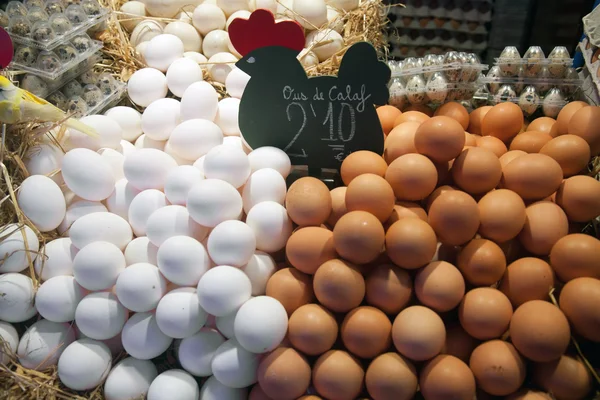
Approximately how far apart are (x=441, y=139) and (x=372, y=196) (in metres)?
0.20

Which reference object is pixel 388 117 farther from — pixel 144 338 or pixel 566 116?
pixel 144 338

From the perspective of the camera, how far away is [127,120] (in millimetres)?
1436

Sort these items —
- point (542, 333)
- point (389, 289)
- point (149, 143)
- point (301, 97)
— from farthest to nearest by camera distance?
point (149, 143) < point (301, 97) < point (389, 289) < point (542, 333)

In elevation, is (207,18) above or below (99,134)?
above

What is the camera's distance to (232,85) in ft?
4.86

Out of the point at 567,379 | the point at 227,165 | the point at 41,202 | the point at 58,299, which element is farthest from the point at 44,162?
the point at 567,379

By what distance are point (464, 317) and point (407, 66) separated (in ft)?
2.58

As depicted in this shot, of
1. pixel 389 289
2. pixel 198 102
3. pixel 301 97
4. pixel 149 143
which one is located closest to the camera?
pixel 389 289

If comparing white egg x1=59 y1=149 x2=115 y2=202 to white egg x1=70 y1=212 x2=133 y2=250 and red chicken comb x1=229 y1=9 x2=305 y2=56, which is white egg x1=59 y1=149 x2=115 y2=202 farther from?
red chicken comb x1=229 y1=9 x2=305 y2=56

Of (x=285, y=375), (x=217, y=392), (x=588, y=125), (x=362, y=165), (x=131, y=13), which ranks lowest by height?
(x=217, y=392)

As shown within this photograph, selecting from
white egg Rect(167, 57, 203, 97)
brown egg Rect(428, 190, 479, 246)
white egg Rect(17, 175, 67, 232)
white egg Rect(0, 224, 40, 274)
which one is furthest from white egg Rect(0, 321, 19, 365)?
brown egg Rect(428, 190, 479, 246)

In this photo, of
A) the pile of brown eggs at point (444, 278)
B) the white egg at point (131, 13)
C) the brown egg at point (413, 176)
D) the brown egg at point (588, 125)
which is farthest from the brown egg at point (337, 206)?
the white egg at point (131, 13)

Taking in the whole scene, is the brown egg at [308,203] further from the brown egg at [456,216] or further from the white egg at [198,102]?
the white egg at [198,102]

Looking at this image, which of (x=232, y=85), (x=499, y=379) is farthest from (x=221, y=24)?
(x=499, y=379)
